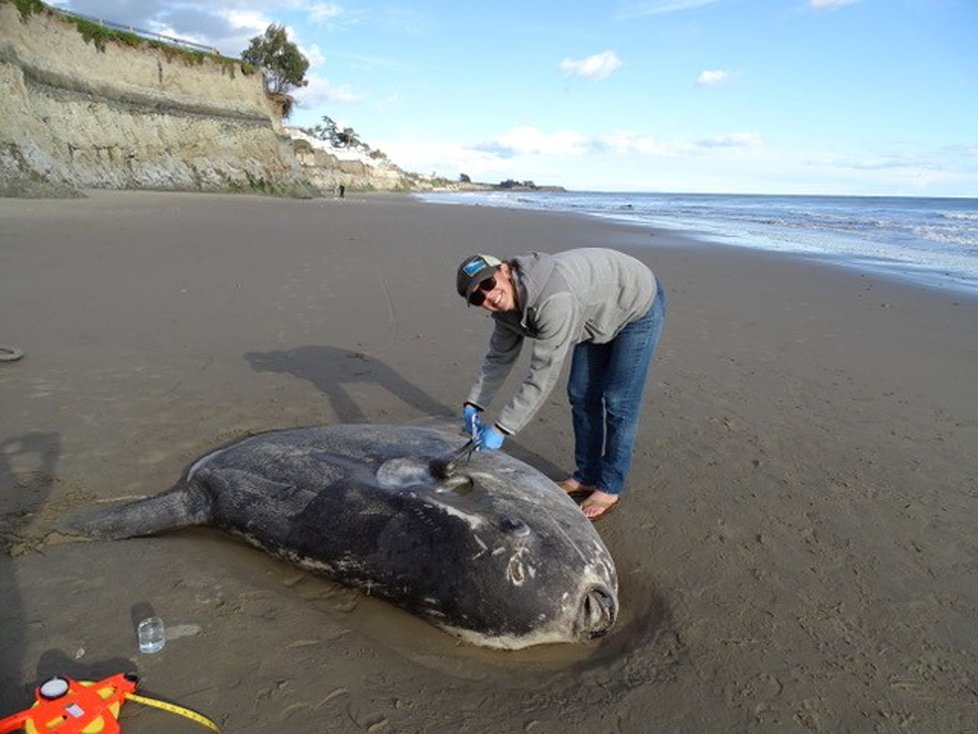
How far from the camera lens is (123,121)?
26.3 metres

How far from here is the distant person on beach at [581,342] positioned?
12.3 feet

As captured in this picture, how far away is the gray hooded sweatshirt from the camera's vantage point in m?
3.76

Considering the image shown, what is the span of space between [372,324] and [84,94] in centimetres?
2308

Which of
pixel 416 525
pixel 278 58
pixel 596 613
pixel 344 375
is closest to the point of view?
pixel 596 613

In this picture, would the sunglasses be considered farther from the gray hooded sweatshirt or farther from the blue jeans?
the blue jeans

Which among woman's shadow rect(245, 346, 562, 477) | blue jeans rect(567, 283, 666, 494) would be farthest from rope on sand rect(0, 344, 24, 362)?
blue jeans rect(567, 283, 666, 494)

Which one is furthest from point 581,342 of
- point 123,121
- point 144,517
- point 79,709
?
point 123,121

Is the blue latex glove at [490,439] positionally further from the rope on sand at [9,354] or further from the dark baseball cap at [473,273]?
the rope on sand at [9,354]

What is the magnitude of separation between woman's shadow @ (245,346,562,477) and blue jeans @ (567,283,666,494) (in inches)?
29.3

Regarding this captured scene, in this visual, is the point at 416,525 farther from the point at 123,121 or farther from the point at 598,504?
the point at 123,121

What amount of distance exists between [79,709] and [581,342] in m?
3.31

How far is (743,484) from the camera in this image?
494cm

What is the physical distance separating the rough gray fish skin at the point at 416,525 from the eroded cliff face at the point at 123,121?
17.1 m

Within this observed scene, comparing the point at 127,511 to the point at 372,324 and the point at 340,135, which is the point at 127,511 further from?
the point at 340,135
